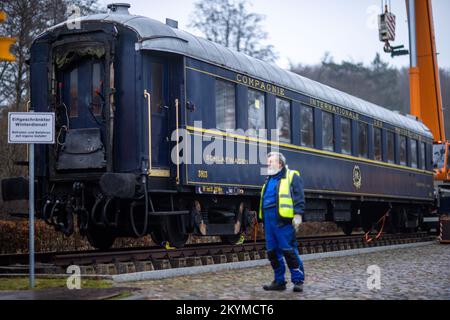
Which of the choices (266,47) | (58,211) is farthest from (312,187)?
(266,47)

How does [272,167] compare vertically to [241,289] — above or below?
above

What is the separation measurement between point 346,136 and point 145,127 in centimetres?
821

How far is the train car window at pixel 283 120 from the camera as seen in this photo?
1480 centimetres

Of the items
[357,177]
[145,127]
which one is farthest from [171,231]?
[357,177]

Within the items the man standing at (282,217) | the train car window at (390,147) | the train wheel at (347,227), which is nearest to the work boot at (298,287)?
the man standing at (282,217)

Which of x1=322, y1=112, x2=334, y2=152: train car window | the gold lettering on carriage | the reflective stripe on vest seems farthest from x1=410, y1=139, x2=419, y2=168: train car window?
the reflective stripe on vest

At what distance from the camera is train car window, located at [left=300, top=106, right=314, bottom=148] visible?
15.9 meters

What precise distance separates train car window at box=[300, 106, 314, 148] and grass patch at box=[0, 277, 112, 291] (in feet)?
25.8

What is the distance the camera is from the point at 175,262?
36.6 ft

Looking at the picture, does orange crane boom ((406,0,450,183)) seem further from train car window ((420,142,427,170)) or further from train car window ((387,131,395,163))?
train car window ((387,131,395,163))

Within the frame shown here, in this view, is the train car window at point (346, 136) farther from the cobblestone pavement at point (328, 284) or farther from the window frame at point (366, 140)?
the cobblestone pavement at point (328, 284)

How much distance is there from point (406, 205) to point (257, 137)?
11345 mm

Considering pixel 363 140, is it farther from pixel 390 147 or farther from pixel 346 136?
pixel 390 147
